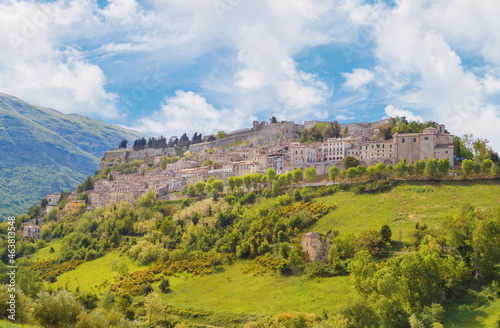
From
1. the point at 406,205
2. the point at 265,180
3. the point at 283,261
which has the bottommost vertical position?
the point at 283,261

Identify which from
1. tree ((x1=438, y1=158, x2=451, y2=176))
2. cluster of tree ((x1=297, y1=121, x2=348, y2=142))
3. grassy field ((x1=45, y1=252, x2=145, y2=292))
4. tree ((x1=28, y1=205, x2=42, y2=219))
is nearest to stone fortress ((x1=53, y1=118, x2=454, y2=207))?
cluster of tree ((x1=297, y1=121, x2=348, y2=142))

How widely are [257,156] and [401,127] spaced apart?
1222 inches

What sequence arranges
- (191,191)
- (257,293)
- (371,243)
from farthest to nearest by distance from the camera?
(191,191) → (371,243) → (257,293)

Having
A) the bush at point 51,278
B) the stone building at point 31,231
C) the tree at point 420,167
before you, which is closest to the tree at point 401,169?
the tree at point 420,167

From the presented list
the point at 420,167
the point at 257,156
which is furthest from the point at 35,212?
the point at 420,167

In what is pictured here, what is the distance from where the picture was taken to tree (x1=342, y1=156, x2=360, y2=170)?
7824cm

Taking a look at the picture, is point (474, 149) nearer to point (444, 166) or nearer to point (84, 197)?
point (444, 166)

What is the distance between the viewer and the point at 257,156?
323 feet

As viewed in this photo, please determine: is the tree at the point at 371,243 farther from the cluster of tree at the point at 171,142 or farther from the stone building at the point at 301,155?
the cluster of tree at the point at 171,142

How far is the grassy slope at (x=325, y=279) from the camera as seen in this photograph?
138ft

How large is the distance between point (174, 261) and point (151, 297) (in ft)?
56.0

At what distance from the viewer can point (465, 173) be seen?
65.3 m

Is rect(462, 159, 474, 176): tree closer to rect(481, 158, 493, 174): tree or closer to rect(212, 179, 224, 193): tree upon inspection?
rect(481, 158, 493, 174): tree

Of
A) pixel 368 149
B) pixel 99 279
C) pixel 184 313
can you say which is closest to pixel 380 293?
pixel 184 313
